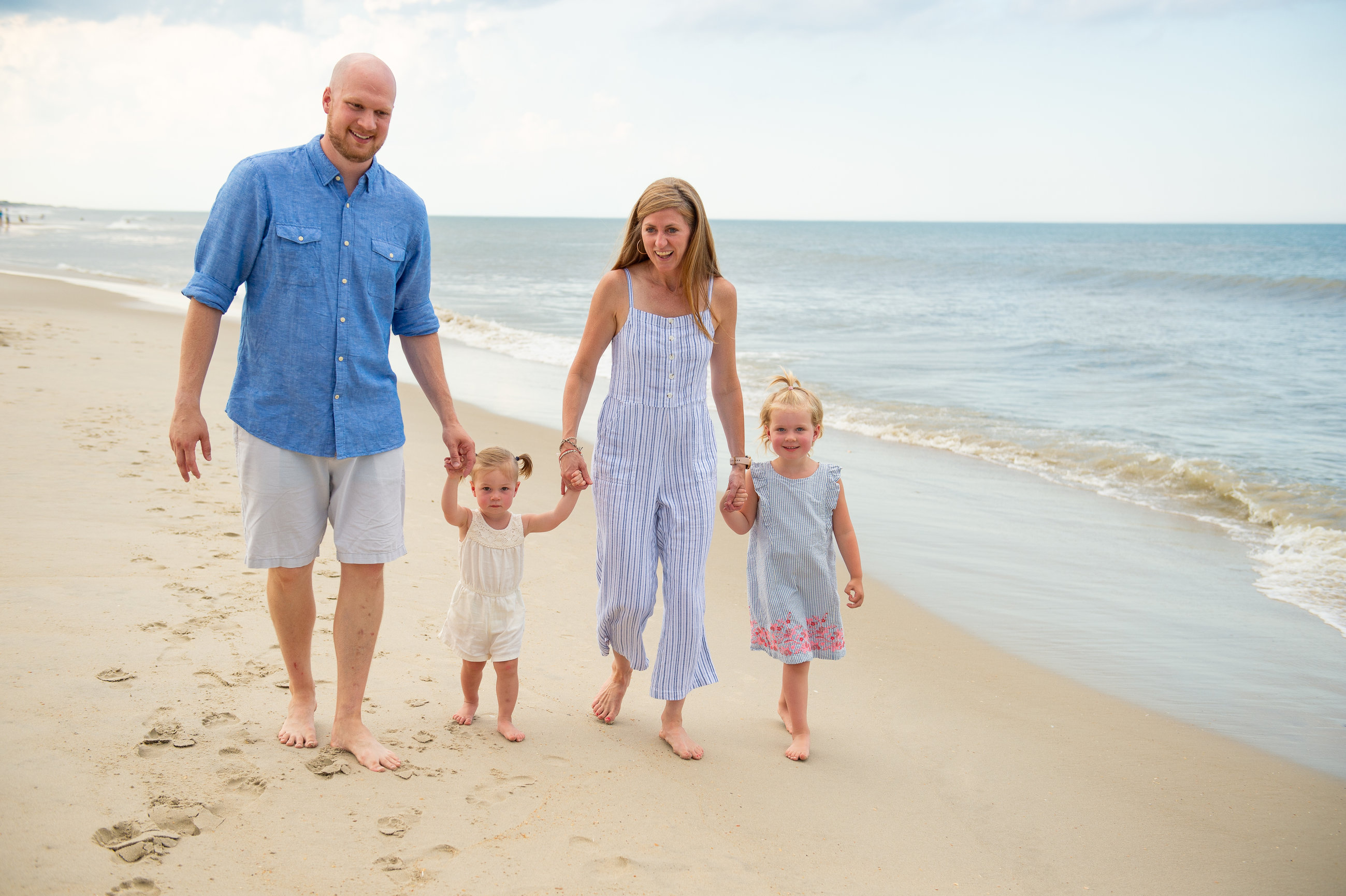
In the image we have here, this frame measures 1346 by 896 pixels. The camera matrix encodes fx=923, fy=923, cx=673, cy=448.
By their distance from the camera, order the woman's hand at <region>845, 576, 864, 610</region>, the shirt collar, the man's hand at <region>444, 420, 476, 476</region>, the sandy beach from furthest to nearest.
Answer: the woman's hand at <region>845, 576, 864, 610</region>
the man's hand at <region>444, 420, 476, 476</region>
the shirt collar
the sandy beach

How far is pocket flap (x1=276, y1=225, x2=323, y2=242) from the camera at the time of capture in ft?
8.41

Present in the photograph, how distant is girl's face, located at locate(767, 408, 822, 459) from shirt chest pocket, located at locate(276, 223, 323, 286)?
5.28 feet

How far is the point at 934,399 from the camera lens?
11.3 metres

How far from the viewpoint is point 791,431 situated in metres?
3.32

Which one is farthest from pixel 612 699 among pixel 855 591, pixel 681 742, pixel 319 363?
pixel 319 363

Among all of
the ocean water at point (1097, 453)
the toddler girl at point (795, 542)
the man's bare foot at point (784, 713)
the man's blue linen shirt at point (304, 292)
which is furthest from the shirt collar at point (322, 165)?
the ocean water at point (1097, 453)

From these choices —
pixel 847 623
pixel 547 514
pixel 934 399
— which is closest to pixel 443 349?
pixel 934 399

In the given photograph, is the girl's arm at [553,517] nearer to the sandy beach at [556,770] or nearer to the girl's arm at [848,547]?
the sandy beach at [556,770]

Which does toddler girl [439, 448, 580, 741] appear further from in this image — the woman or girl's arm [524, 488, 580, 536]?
the woman

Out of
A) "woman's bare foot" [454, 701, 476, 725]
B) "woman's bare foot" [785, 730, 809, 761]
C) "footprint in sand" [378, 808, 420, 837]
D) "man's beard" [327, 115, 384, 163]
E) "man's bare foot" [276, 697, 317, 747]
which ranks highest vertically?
"man's beard" [327, 115, 384, 163]

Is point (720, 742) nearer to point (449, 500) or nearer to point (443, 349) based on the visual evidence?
point (449, 500)

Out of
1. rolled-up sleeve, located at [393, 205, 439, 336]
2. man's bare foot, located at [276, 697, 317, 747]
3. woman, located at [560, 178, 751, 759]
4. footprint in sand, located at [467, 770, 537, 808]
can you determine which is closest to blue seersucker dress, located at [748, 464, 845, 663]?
woman, located at [560, 178, 751, 759]

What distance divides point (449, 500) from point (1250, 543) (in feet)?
19.2

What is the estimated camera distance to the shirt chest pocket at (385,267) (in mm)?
2727
